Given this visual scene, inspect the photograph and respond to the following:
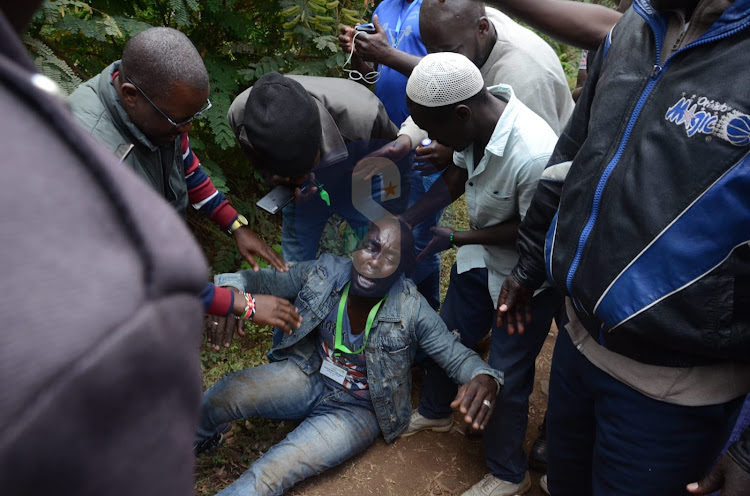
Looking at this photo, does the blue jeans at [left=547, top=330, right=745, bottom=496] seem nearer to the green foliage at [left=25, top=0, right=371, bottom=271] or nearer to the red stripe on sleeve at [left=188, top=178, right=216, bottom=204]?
the red stripe on sleeve at [left=188, top=178, right=216, bottom=204]

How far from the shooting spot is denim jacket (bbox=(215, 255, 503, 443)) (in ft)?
9.65

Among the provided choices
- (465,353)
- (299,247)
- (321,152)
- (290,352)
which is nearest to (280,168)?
(321,152)

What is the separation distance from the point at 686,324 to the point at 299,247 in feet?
7.81

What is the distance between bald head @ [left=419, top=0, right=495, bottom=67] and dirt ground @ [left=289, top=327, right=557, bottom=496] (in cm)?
225

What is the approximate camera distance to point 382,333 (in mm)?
2975

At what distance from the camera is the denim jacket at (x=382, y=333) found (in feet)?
9.65

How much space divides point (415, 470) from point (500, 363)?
0.91 m

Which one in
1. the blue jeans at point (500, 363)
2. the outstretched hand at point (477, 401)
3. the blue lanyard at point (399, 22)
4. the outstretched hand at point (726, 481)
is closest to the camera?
the outstretched hand at point (726, 481)

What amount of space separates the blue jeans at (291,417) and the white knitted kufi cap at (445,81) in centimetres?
168

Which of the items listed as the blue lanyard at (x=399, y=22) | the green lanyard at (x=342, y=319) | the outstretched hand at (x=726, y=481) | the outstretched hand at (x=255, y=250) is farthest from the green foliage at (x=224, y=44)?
the outstretched hand at (x=726, y=481)

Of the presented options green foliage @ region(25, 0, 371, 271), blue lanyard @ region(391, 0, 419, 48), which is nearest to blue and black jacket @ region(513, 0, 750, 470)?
blue lanyard @ region(391, 0, 419, 48)

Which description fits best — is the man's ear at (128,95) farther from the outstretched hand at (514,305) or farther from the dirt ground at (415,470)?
the dirt ground at (415,470)

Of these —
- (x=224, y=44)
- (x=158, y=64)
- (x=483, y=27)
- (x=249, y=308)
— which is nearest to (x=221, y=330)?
(x=249, y=308)

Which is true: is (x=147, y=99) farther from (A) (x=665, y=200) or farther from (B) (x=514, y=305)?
(A) (x=665, y=200)
